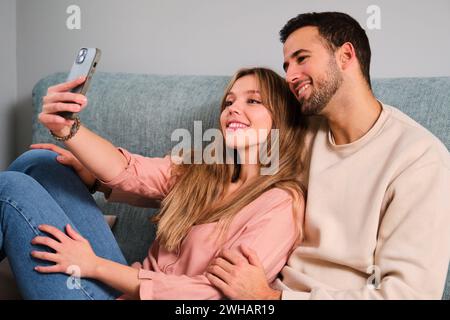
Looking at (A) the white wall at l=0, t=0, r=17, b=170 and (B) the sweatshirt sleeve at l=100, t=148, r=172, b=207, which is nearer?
(B) the sweatshirt sleeve at l=100, t=148, r=172, b=207

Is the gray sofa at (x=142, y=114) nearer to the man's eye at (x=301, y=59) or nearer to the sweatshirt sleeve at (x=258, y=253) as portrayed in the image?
the man's eye at (x=301, y=59)

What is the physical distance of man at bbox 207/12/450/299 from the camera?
107cm

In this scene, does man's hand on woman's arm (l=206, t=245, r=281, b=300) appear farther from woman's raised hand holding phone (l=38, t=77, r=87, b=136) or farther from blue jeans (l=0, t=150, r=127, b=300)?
woman's raised hand holding phone (l=38, t=77, r=87, b=136)

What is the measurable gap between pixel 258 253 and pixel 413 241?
31cm

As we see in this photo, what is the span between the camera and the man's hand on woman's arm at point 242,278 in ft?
3.65

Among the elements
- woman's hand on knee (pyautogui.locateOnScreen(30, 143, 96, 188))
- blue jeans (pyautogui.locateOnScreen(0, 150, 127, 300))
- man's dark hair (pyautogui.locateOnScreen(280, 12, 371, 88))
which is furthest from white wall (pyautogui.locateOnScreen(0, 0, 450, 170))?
blue jeans (pyautogui.locateOnScreen(0, 150, 127, 300))

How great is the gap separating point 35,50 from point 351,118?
1.42 meters

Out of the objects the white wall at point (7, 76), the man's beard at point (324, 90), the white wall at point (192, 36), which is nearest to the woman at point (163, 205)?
the man's beard at point (324, 90)

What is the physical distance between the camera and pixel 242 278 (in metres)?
1.11

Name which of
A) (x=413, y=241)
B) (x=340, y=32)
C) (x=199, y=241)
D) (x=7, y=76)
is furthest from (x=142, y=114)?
(x=413, y=241)

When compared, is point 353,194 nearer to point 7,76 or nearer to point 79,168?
point 79,168
